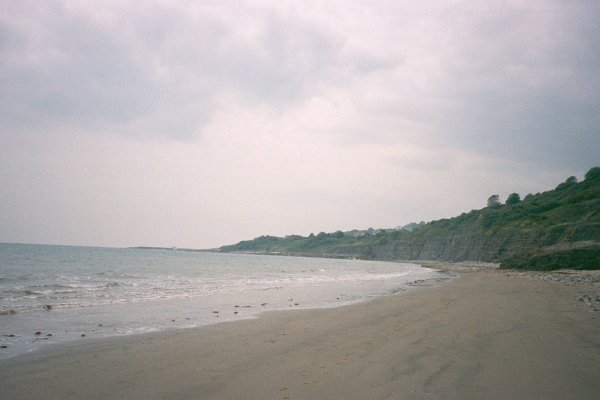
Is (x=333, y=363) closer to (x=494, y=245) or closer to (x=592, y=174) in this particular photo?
(x=494, y=245)

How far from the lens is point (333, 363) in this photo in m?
6.42

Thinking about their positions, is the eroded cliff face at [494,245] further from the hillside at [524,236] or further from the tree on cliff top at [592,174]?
the tree on cliff top at [592,174]

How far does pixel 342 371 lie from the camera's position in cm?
593

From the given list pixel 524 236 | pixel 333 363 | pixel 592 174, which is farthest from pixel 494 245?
pixel 333 363

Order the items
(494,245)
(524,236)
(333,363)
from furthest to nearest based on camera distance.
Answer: (494,245), (524,236), (333,363)

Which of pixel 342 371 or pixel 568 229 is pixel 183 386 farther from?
pixel 568 229

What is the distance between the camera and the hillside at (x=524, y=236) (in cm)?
3834

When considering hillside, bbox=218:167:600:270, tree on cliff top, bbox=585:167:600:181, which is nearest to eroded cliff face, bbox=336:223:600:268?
hillside, bbox=218:167:600:270

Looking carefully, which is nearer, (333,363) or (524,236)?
(333,363)

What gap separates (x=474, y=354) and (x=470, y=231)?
314ft

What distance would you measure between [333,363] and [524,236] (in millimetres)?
67237

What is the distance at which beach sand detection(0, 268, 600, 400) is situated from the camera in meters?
5.05

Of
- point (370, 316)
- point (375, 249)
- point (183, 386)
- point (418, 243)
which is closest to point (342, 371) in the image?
point (183, 386)

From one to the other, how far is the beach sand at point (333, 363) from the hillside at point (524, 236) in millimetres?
33876
